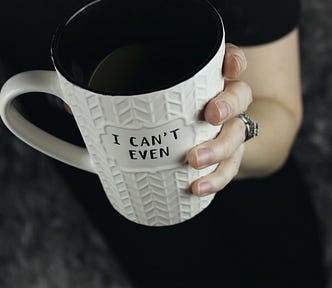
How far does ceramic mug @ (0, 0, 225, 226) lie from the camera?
409mm

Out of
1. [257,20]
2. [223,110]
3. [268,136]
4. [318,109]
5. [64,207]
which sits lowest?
[64,207]

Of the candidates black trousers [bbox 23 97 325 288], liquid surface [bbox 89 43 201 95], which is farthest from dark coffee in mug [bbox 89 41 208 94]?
black trousers [bbox 23 97 325 288]

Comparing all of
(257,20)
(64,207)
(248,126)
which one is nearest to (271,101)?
(257,20)

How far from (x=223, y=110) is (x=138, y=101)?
74mm

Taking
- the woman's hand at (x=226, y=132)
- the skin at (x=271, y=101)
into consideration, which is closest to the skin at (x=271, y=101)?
the skin at (x=271, y=101)

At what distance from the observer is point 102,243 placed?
1.02m

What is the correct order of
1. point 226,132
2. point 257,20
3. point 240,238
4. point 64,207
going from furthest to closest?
point 64,207, point 240,238, point 257,20, point 226,132

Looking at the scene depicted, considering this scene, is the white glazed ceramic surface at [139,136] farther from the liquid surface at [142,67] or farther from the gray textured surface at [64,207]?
the gray textured surface at [64,207]

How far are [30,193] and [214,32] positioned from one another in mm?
636

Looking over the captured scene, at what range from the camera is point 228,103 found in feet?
1.50

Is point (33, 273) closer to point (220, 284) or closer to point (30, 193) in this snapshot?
point (30, 193)

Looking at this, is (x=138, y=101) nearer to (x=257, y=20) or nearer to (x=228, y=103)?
(x=228, y=103)

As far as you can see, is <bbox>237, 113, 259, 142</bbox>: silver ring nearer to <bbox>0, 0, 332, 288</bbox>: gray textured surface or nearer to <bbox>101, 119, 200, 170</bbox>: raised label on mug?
<bbox>101, 119, 200, 170</bbox>: raised label on mug

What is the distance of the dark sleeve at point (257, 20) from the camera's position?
0.69m
